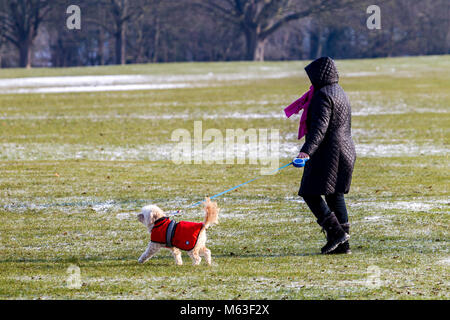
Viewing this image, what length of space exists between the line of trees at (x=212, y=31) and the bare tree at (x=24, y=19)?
0.27 feet

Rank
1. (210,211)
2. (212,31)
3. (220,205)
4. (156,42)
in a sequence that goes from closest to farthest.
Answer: (210,211), (220,205), (212,31), (156,42)

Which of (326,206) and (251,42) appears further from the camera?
(251,42)

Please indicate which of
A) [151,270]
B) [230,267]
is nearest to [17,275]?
[151,270]

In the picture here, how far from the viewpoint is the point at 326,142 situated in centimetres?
682

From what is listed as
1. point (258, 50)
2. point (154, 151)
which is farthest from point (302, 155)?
point (258, 50)

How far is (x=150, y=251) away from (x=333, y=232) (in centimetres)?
178

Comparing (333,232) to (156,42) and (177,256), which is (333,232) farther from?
(156,42)

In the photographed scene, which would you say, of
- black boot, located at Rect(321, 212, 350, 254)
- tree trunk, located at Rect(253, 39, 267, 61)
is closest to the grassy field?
black boot, located at Rect(321, 212, 350, 254)

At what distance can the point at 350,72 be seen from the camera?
4575cm

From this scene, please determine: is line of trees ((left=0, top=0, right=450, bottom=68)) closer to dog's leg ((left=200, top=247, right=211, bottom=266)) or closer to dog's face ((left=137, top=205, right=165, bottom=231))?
dog's face ((left=137, top=205, right=165, bottom=231))

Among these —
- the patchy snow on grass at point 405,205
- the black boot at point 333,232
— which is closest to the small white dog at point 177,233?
the black boot at point 333,232

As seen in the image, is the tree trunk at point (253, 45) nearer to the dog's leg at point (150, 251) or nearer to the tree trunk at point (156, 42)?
the tree trunk at point (156, 42)

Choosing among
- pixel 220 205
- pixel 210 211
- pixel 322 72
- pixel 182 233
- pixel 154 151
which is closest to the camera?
pixel 210 211

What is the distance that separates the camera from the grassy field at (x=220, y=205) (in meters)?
6.20
